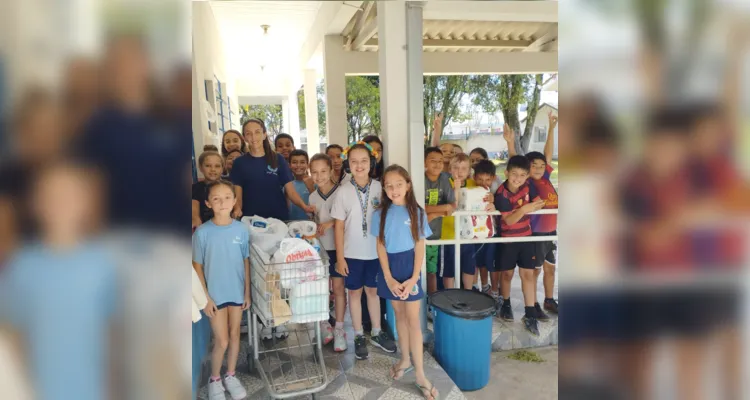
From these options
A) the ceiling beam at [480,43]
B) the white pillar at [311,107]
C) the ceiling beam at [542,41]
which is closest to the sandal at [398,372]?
the ceiling beam at [480,43]

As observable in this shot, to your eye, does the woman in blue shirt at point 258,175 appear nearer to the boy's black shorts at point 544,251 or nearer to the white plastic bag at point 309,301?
A: the white plastic bag at point 309,301

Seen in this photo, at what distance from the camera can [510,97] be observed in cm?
1355

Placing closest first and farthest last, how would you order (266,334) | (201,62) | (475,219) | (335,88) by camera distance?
(266,334)
(475,219)
(201,62)
(335,88)

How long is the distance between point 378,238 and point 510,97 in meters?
12.1

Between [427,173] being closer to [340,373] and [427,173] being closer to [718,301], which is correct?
[340,373]

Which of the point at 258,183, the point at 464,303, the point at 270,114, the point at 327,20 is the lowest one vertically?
the point at 464,303

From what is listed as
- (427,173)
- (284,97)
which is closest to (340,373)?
(427,173)

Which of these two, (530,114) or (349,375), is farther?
(530,114)

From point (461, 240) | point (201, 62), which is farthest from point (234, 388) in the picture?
point (201, 62)

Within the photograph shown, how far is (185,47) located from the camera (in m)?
0.55

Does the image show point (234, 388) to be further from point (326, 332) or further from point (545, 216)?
point (545, 216)

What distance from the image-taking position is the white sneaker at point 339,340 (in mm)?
3072

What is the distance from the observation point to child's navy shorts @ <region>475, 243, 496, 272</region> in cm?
376

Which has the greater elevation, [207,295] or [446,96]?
[446,96]
